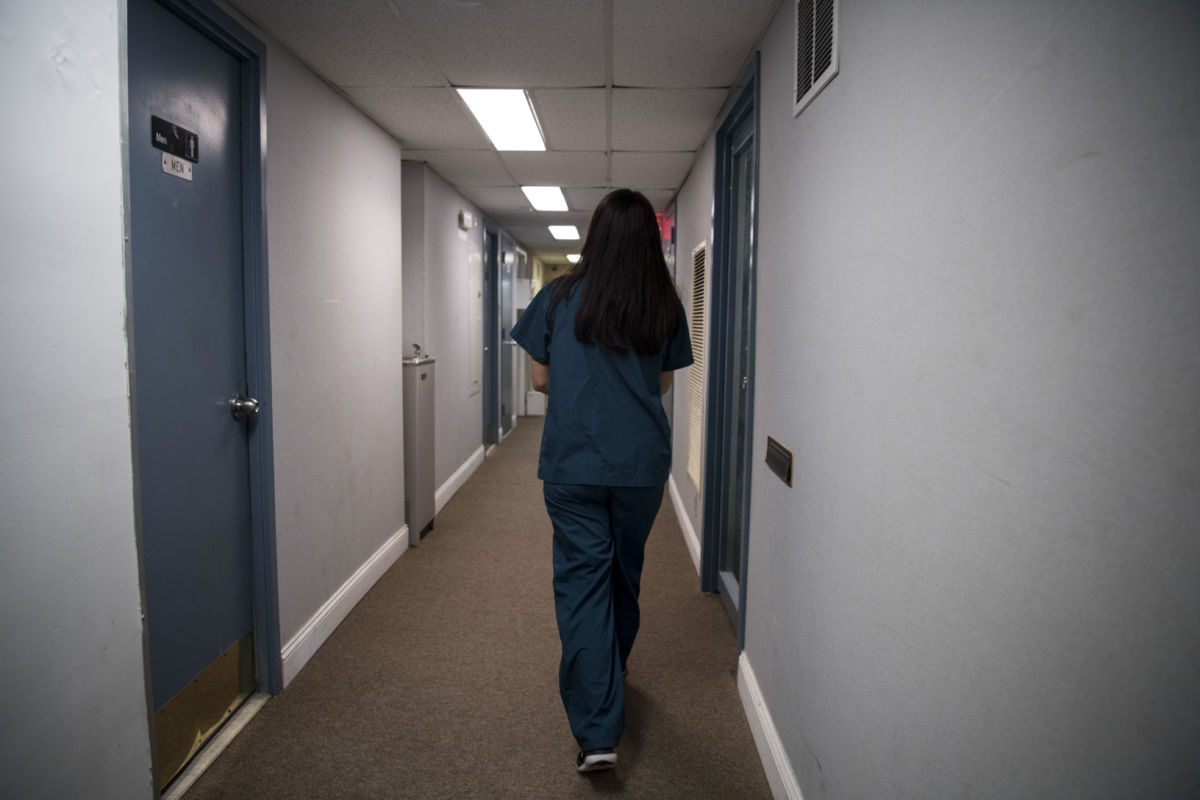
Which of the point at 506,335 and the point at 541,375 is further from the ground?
the point at 506,335

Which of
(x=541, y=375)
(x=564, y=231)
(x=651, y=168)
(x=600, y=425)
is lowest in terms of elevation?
(x=600, y=425)

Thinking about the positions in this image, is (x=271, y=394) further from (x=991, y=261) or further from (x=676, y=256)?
(x=676, y=256)

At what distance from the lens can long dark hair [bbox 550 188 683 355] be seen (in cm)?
174

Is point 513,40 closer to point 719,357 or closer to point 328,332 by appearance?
point 328,332

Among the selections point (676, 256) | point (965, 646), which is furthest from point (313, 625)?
point (676, 256)

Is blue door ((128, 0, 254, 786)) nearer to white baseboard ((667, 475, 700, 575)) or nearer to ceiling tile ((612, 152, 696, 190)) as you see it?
white baseboard ((667, 475, 700, 575))

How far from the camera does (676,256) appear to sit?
4.96 metres

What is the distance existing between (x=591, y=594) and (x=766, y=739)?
1.97ft

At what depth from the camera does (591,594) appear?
181cm

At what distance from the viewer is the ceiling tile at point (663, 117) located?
267 centimetres

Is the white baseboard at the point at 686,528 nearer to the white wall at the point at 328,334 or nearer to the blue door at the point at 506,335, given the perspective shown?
the white wall at the point at 328,334

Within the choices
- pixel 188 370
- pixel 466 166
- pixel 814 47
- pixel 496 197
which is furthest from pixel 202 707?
pixel 496 197

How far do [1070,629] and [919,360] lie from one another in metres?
0.42

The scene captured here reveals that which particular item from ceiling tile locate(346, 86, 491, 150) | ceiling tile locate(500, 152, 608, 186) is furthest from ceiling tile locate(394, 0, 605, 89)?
ceiling tile locate(500, 152, 608, 186)
